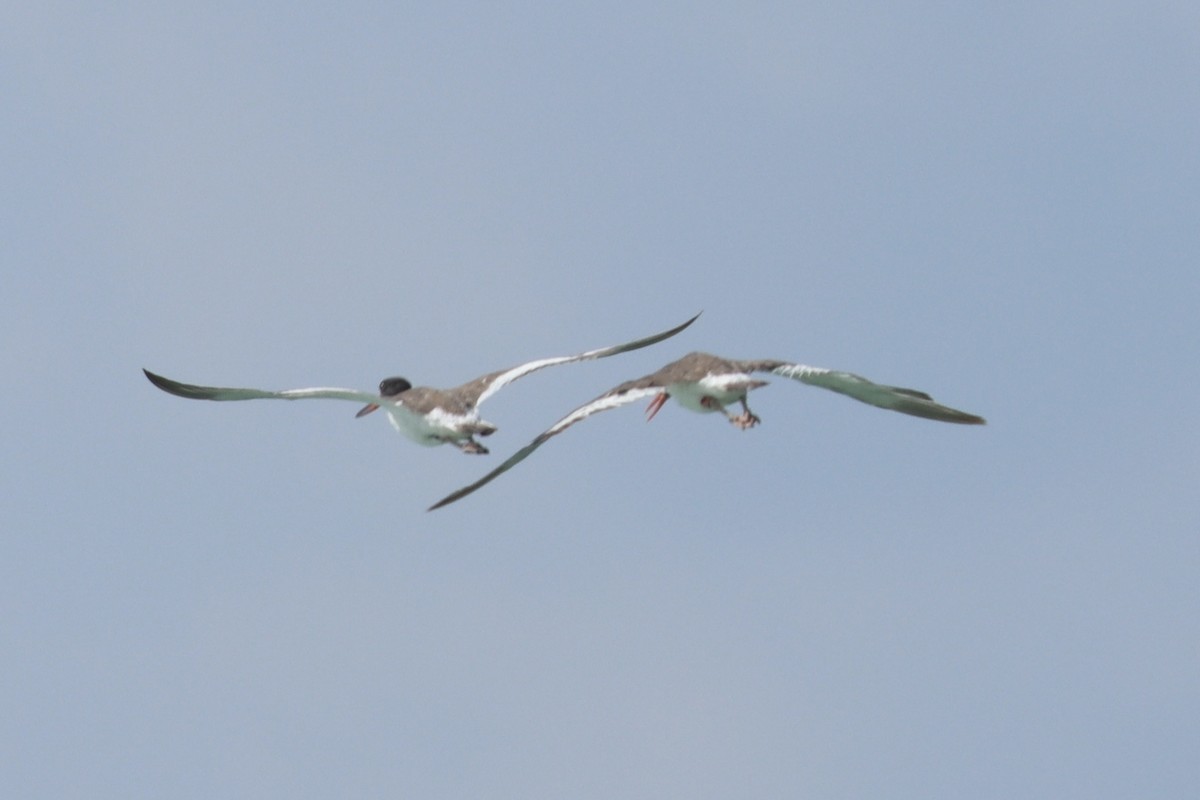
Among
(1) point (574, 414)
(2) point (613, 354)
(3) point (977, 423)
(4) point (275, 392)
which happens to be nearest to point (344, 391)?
(4) point (275, 392)

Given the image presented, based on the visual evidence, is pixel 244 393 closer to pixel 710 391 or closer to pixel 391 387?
pixel 391 387

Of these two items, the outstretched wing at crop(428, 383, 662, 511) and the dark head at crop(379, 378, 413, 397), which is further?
the dark head at crop(379, 378, 413, 397)

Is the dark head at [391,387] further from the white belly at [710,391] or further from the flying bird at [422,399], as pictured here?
the white belly at [710,391]

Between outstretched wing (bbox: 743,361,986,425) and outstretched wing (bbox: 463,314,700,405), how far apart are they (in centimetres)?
483

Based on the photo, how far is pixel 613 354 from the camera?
48.3m

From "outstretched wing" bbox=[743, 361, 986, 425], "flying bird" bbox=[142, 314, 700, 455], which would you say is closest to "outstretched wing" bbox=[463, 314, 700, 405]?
"flying bird" bbox=[142, 314, 700, 455]

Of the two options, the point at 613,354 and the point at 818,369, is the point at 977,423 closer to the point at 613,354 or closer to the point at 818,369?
the point at 818,369

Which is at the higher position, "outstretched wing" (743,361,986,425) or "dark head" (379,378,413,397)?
"dark head" (379,378,413,397)

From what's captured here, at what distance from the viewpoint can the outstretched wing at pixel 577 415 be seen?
41250 mm

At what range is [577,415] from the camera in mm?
43625

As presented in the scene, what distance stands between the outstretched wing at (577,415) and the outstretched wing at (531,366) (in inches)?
97.0

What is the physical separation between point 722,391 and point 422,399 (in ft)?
18.6

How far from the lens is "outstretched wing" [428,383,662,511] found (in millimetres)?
41250

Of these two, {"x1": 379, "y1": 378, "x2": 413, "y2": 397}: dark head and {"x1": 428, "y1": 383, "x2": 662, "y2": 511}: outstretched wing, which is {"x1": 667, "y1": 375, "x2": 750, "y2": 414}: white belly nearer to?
{"x1": 428, "y1": 383, "x2": 662, "y2": 511}: outstretched wing
